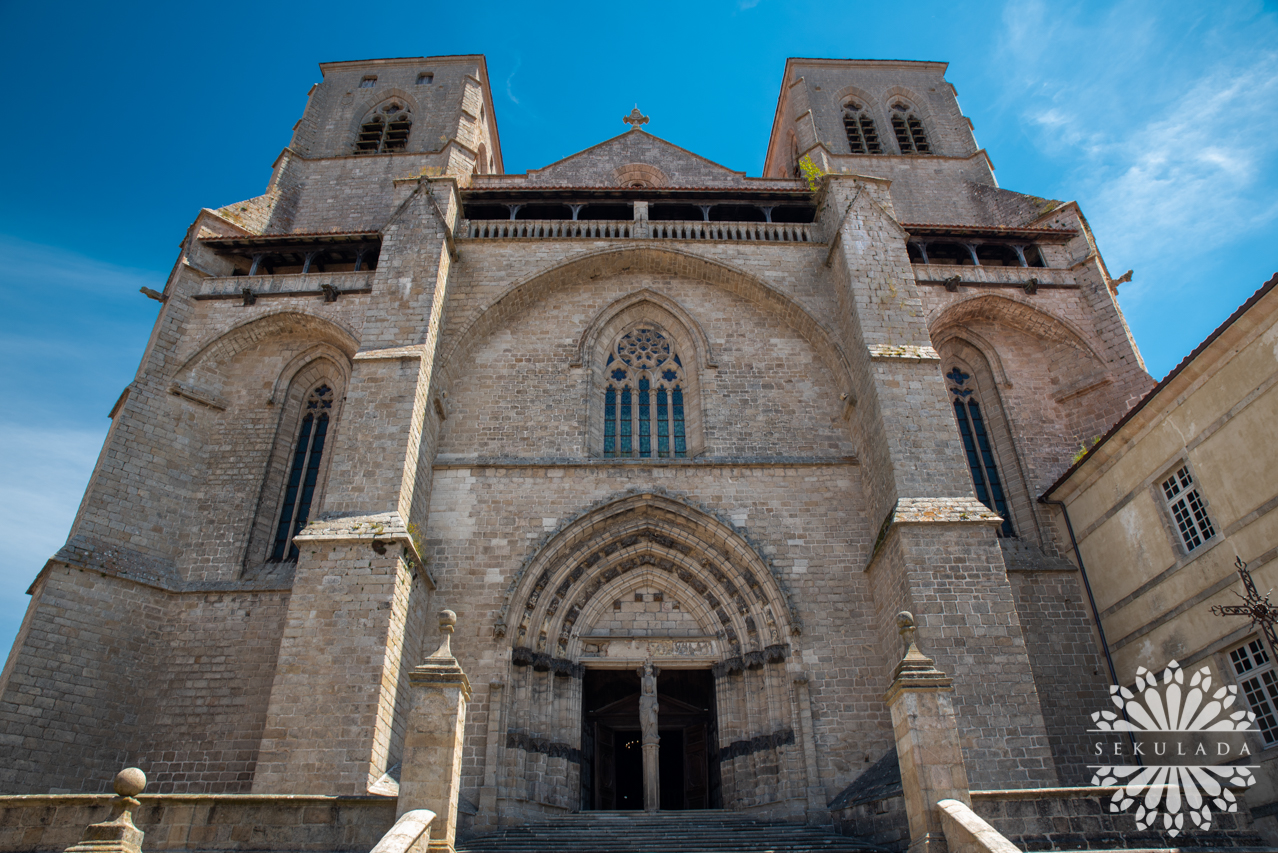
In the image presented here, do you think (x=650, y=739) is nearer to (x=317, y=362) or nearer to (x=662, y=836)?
(x=662, y=836)

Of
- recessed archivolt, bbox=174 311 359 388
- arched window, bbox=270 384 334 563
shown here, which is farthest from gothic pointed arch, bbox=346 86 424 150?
arched window, bbox=270 384 334 563

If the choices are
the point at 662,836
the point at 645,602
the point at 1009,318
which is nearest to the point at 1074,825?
the point at 662,836

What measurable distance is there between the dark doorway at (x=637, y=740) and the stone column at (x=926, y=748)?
4.51m

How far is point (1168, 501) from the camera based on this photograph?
9.72 meters

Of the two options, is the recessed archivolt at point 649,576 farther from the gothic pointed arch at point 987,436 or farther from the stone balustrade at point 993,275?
the stone balustrade at point 993,275

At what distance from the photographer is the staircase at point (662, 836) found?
7.71m

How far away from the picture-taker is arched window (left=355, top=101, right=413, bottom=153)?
20203 millimetres

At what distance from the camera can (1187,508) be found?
941cm

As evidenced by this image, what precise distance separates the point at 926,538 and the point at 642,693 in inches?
163

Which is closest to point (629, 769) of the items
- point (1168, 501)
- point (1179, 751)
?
point (1179, 751)

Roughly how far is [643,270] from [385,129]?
34.3 feet

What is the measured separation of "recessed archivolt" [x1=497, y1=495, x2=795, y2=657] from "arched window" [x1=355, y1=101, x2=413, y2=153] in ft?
43.9

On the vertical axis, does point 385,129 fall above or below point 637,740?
above

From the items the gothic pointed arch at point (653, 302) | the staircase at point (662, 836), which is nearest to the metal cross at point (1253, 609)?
the staircase at point (662, 836)
